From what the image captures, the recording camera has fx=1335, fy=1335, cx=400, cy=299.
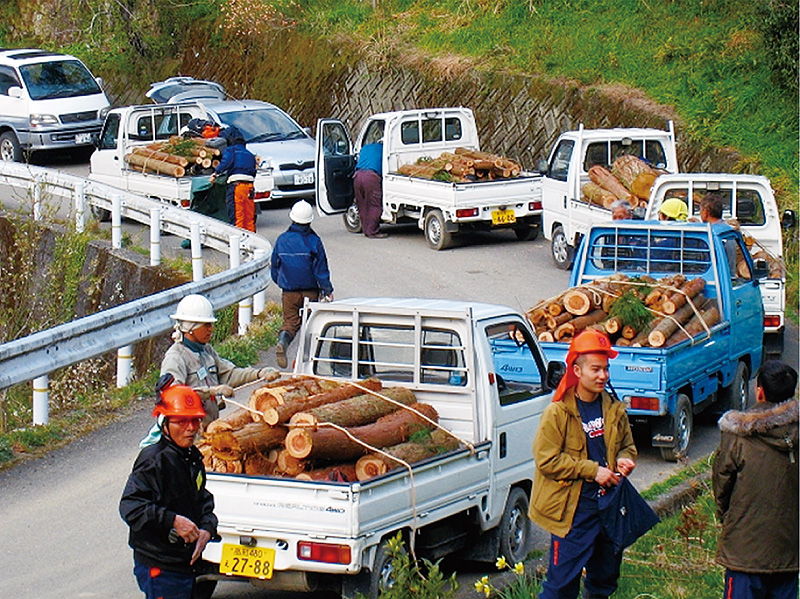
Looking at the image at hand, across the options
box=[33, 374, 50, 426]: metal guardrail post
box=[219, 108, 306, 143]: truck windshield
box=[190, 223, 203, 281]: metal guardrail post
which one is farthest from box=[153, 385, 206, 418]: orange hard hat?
box=[219, 108, 306, 143]: truck windshield

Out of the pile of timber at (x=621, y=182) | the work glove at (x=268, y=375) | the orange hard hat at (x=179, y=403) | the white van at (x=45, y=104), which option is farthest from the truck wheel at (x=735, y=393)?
the white van at (x=45, y=104)

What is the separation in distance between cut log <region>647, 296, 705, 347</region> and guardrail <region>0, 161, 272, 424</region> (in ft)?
15.4

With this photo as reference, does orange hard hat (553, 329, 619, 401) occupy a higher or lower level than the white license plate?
higher

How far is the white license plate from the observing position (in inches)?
918

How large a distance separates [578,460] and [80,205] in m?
15.0

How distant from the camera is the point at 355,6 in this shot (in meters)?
32.3

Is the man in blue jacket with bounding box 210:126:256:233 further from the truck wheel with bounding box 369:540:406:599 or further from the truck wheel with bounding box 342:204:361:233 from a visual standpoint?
the truck wheel with bounding box 369:540:406:599

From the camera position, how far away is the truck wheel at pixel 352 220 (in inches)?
853

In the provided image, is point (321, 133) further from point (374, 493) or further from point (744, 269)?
point (374, 493)

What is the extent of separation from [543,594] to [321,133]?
46.3 feet

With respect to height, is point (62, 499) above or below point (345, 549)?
below

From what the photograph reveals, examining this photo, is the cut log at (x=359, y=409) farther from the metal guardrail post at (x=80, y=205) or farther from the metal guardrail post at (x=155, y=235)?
Result: the metal guardrail post at (x=80, y=205)

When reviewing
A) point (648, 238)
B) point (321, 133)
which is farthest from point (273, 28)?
point (648, 238)

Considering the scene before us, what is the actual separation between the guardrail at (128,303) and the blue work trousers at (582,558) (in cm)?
547
